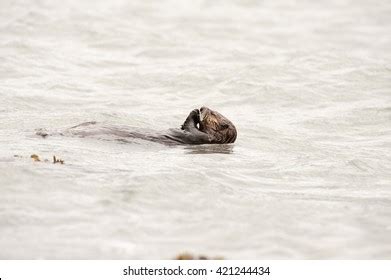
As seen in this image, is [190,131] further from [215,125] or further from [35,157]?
[35,157]

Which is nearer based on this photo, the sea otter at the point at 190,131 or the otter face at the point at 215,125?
the sea otter at the point at 190,131

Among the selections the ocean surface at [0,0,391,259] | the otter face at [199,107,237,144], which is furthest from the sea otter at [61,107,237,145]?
the ocean surface at [0,0,391,259]

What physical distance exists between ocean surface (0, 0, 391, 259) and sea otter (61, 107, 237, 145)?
15 centimetres

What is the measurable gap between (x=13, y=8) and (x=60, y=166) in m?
15.3

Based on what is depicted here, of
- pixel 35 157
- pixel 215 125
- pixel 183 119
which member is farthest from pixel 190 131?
pixel 183 119

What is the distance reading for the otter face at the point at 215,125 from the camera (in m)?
11.3

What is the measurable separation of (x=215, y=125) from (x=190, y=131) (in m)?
0.41

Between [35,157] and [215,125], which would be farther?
[215,125]

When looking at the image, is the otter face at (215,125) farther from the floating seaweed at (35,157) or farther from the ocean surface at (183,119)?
the floating seaweed at (35,157)

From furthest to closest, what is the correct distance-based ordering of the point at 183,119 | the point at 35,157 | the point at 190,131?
the point at 183,119 → the point at 190,131 → the point at 35,157

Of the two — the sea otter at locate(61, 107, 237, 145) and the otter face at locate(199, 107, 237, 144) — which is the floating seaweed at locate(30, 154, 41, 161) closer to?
the sea otter at locate(61, 107, 237, 145)

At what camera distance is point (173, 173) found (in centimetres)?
Result: 940

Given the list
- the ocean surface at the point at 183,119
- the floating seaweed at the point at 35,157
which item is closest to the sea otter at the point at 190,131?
the ocean surface at the point at 183,119

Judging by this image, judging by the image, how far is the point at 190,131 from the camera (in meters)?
11.2
